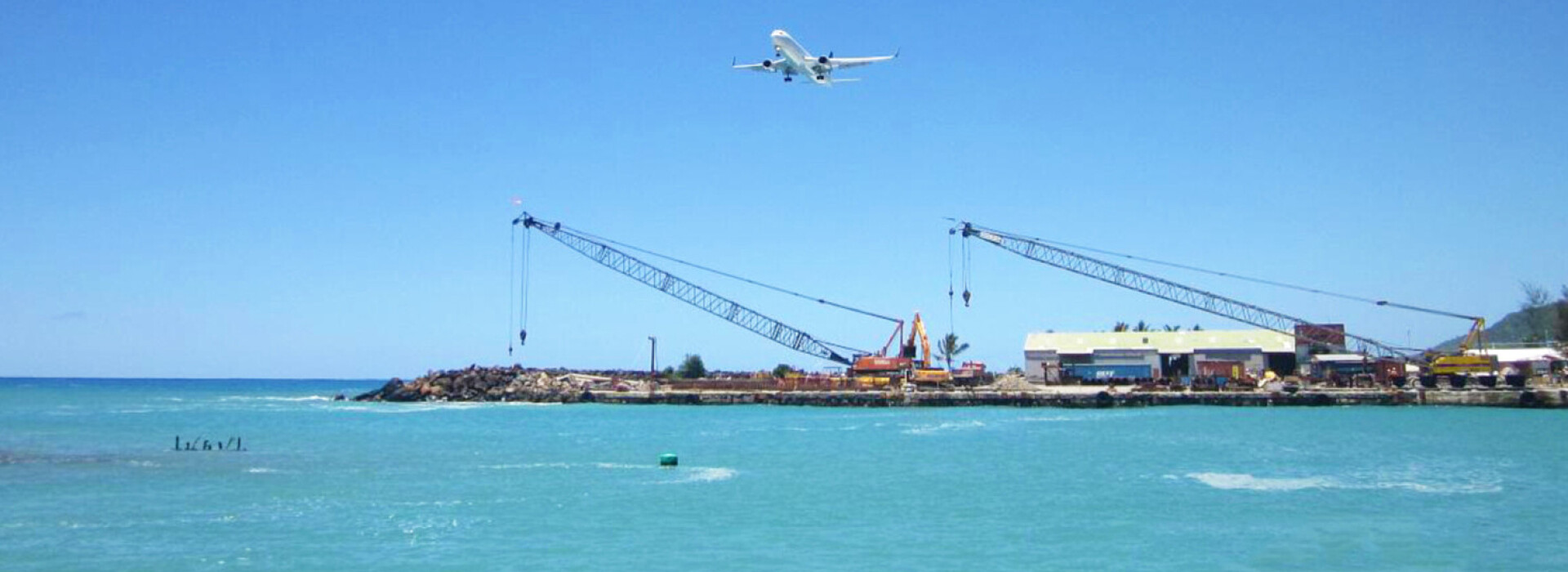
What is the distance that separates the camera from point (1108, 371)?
8862 cm

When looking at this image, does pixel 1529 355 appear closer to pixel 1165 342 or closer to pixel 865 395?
pixel 1165 342

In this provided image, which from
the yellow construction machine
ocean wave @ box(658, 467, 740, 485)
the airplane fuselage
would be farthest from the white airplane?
Answer: the yellow construction machine

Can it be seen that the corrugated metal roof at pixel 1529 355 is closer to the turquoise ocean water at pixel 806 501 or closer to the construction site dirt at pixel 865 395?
the construction site dirt at pixel 865 395

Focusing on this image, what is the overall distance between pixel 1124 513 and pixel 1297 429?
28.6 m

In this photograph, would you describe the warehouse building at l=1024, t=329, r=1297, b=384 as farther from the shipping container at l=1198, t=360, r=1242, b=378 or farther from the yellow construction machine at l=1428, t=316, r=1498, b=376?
the yellow construction machine at l=1428, t=316, r=1498, b=376

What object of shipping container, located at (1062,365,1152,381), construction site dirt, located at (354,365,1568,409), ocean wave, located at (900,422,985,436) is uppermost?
shipping container, located at (1062,365,1152,381)

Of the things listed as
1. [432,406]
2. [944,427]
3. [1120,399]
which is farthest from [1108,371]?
[432,406]

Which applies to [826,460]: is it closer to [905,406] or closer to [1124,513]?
[1124,513]

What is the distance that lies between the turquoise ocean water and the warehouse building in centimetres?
3709

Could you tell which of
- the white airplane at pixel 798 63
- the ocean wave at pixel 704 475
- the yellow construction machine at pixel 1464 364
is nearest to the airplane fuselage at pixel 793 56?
the white airplane at pixel 798 63

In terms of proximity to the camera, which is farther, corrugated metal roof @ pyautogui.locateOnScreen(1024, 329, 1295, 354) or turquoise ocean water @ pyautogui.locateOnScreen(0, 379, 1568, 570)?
corrugated metal roof @ pyautogui.locateOnScreen(1024, 329, 1295, 354)

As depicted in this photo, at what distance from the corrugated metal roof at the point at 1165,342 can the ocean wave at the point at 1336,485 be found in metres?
60.4

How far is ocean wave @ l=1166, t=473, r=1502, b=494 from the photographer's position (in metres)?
28.3

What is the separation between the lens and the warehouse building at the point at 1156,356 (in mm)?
87875
